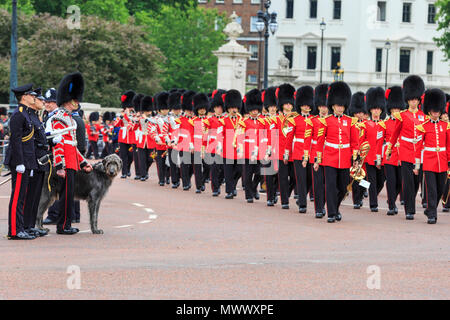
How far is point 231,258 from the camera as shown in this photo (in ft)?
34.7

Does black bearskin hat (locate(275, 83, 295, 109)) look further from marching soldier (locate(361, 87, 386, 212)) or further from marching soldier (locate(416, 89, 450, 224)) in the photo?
marching soldier (locate(416, 89, 450, 224))

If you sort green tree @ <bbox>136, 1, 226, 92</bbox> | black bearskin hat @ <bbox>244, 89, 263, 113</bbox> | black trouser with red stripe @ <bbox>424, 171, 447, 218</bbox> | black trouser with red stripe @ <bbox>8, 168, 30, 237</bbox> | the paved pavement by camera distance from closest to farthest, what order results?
the paved pavement, black trouser with red stripe @ <bbox>8, 168, 30, 237</bbox>, black trouser with red stripe @ <bbox>424, 171, 447, 218</bbox>, black bearskin hat @ <bbox>244, 89, 263, 113</bbox>, green tree @ <bbox>136, 1, 226, 92</bbox>

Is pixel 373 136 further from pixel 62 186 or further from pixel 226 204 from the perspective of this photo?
pixel 62 186

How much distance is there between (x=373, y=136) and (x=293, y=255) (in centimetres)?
713

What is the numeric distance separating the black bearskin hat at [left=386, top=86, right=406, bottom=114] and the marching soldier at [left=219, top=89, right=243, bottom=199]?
9.23ft

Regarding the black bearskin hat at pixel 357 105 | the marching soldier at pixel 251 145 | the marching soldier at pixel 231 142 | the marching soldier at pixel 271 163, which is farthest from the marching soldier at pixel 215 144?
the black bearskin hat at pixel 357 105

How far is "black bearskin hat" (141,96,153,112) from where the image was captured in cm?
2389

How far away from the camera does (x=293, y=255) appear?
10.9 meters

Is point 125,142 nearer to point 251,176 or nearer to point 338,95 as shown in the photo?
point 251,176

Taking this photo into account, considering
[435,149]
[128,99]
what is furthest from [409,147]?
[128,99]

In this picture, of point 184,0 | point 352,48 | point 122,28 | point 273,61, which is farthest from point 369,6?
point 122,28

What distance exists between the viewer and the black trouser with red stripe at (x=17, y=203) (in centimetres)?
1164

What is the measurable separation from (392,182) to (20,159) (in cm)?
683

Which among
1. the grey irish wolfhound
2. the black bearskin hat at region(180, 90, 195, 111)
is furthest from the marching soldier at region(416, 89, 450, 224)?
the black bearskin hat at region(180, 90, 195, 111)
